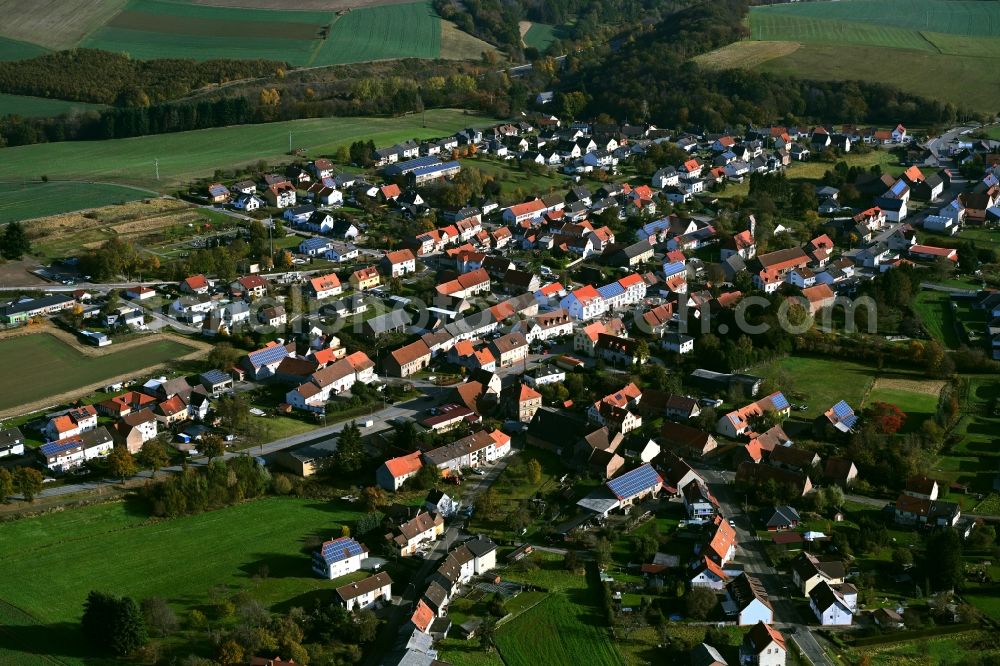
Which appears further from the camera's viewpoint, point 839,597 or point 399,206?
point 399,206

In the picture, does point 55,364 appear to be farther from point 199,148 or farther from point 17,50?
point 17,50

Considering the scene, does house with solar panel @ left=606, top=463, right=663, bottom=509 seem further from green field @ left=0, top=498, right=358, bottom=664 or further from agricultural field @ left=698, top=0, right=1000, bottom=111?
agricultural field @ left=698, top=0, right=1000, bottom=111

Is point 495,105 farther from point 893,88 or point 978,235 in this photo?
point 978,235

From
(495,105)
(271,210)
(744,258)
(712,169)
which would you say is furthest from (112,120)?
(744,258)

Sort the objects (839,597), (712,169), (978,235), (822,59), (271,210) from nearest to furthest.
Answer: (839,597) → (978,235) → (271,210) → (712,169) → (822,59)

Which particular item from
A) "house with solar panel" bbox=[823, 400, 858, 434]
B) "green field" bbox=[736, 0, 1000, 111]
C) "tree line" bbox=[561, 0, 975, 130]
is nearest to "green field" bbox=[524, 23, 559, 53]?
"tree line" bbox=[561, 0, 975, 130]

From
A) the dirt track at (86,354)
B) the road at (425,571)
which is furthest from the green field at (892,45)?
the road at (425,571)

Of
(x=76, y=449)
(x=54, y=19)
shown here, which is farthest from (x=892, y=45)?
(x=76, y=449)
